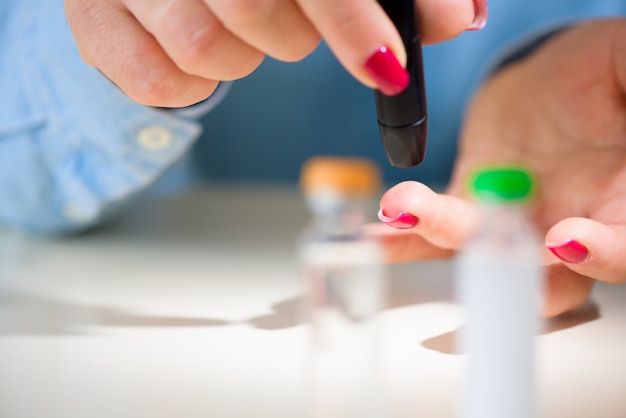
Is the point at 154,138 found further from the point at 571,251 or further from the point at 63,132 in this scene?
the point at 571,251

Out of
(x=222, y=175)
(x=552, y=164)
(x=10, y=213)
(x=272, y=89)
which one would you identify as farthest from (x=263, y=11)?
(x=222, y=175)

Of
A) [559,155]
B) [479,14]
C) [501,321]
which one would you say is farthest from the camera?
[559,155]

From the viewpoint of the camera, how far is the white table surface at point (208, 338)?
0.99 feet

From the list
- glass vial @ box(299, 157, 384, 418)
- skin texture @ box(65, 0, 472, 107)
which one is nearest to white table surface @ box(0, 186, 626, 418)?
glass vial @ box(299, 157, 384, 418)

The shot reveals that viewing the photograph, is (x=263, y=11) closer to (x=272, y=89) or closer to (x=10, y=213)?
(x=10, y=213)

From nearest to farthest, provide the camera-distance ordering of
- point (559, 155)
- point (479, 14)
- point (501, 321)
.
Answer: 1. point (501, 321)
2. point (479, 14)
3. point (559, 155)

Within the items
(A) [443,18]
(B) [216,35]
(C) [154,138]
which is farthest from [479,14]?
(C) [154,138]

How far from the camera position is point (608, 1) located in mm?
775

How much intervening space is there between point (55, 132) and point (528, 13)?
55cm

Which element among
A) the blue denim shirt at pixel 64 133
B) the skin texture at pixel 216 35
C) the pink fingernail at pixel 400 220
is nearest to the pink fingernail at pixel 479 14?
the skin texture at pixel 216 35

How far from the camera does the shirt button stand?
0.54 metres

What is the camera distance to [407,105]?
0.32 metres

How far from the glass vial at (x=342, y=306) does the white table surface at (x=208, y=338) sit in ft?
0.04

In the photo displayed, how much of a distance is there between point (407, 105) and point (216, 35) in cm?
9
